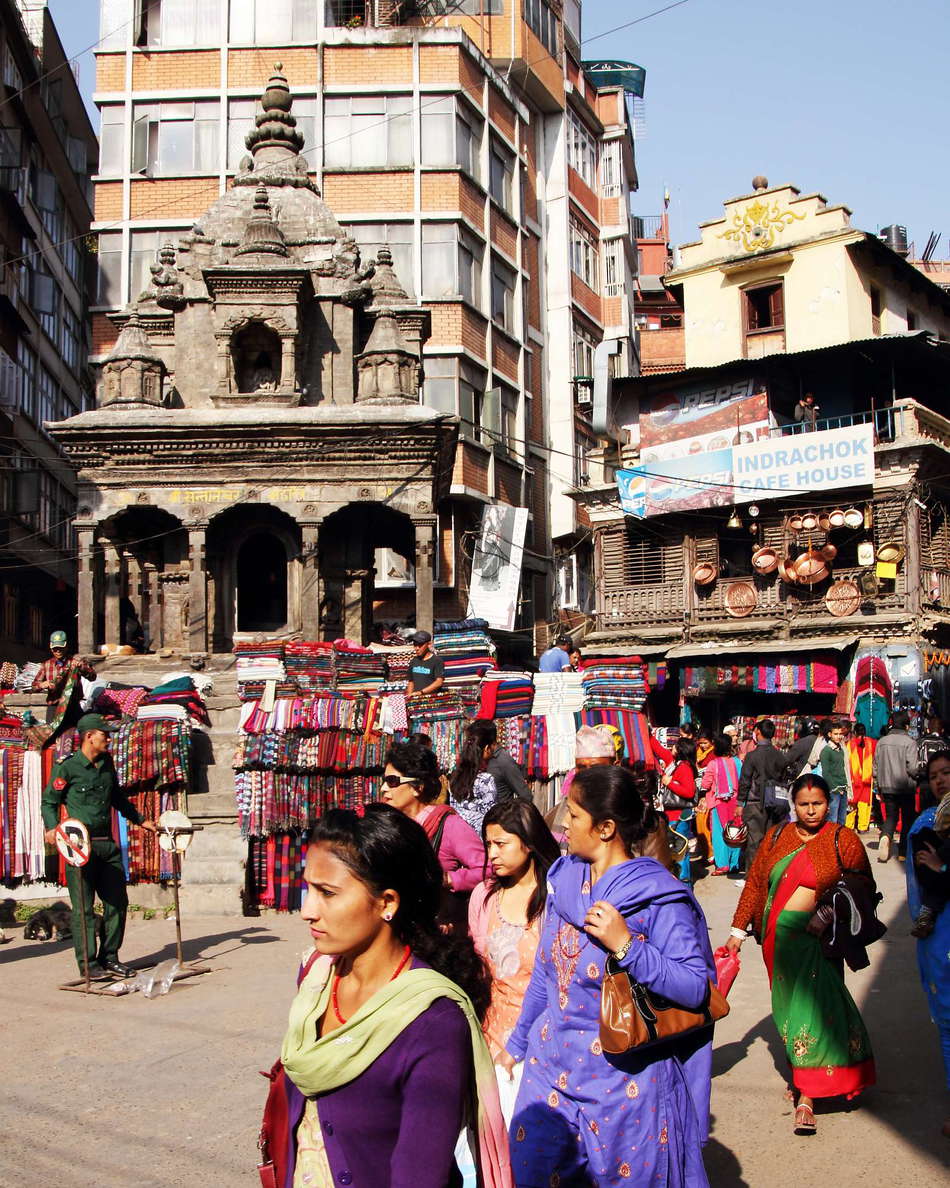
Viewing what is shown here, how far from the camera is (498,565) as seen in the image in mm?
36000

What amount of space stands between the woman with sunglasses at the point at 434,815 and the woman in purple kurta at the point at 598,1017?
1377 mm

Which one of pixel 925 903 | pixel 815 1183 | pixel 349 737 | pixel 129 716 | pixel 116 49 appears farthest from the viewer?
pixel 116 49

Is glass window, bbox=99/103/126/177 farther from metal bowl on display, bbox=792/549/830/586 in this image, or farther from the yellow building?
metal bowl on display, bbox=792/549/830/586

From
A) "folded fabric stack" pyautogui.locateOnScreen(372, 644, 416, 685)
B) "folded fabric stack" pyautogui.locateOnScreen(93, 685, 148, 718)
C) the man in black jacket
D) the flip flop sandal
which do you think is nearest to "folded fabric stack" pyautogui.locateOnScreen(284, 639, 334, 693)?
"folded fabric stack" pyautogui.locateOnScreen(372, 644, 416, 685)

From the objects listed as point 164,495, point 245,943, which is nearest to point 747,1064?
point 245,943

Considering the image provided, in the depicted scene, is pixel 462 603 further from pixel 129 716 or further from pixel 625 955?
pixel 625 955

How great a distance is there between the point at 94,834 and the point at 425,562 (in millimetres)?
14024

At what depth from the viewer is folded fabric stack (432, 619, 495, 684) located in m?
15.1

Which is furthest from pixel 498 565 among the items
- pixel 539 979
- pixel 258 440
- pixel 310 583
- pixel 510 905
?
pixel 539 979

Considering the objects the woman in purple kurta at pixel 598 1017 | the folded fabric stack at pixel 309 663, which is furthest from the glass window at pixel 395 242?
the woman in purple kurta at pixel 598 1017

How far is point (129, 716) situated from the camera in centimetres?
1488

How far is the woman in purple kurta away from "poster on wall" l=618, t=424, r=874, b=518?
75.9 feet

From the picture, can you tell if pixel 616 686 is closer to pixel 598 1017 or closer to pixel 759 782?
pixel 759 782

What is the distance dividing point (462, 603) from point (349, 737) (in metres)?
21.3
